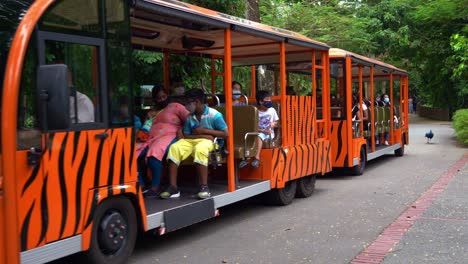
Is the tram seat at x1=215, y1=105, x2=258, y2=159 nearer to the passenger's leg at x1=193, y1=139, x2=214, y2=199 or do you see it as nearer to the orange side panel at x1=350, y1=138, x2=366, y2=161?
the passenger's leg at x1=193, y1=139, x2=214, y2=199

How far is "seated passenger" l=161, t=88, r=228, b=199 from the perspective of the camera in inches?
263

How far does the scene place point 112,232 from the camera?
16.9ft

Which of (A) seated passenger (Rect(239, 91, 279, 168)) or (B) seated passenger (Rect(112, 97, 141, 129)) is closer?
(B) seated passenger (Rect(112, 97, 141, 129))

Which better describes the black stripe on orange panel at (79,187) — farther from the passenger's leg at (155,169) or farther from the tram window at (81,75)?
the passenger's leg at (155,169)

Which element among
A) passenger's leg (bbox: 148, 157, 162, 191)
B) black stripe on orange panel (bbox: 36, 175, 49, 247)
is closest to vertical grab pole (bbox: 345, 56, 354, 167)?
passenger's leg (bbox: 148, 157, 162, 191)

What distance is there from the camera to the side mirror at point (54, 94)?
13.3ft

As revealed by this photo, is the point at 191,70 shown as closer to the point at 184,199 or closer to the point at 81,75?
the point at 184,199

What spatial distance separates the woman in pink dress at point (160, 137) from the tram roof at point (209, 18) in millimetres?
1173

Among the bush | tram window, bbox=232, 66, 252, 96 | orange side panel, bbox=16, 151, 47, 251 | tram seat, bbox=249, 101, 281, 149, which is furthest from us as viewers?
the bush

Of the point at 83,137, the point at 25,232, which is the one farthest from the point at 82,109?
the point at 25,232

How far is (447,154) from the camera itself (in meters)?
17.0

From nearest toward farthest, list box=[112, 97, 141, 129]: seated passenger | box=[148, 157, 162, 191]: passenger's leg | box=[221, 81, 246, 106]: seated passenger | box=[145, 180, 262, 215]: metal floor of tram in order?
box=[112, 97, 141, 129]: seated passenger < box=[145, 180, 262, 215]: metal floor of tram < box=[148, 157, 162, 191]: passenger's leg < box=[221, 81, 246, 106]: seated passenger

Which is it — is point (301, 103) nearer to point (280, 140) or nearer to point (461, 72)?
point (280, 140)

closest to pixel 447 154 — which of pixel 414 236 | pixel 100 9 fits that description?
pixel 414 236
